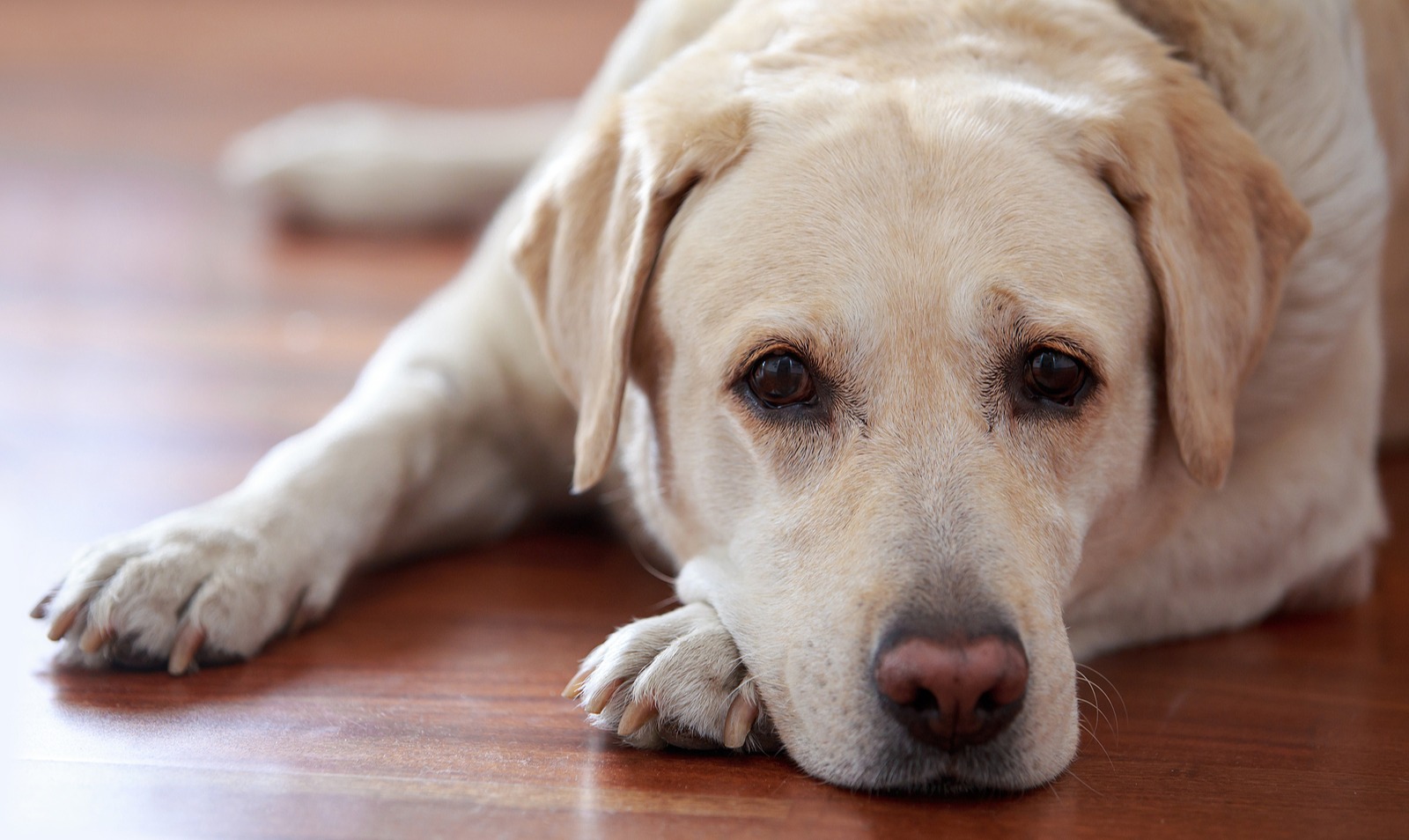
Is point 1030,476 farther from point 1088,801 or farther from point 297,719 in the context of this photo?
point 297,719

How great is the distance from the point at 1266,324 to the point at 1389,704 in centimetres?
65

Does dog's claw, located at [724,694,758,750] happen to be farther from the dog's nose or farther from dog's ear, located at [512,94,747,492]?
dog's ear, located at [512,94,747,492]

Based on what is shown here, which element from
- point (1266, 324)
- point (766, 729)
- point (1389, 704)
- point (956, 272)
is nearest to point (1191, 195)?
point (1266, 324)

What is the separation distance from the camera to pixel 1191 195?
2074 millimetres

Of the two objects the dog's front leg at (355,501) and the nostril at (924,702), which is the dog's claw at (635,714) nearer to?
the nostril at (924,702)

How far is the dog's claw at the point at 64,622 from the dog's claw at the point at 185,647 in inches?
5.8

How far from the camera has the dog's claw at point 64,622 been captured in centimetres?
200

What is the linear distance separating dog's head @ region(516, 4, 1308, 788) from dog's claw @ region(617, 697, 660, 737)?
0.16 m

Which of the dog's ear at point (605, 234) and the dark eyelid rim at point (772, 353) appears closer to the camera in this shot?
the dark eyelid rim at point (772, 353)

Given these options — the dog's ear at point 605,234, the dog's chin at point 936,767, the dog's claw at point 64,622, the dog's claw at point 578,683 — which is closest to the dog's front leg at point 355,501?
the dog's claw at point 64,622

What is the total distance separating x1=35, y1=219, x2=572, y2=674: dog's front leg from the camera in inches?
80.3

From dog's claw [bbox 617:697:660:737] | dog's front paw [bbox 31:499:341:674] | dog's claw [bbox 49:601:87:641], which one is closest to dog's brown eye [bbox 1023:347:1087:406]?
dog's claw [bbox 617:697:660:737]

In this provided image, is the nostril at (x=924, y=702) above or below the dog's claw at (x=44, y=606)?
below

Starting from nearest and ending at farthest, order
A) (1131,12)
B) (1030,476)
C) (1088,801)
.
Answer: (1088,801), (1030,476), (1131,12)
